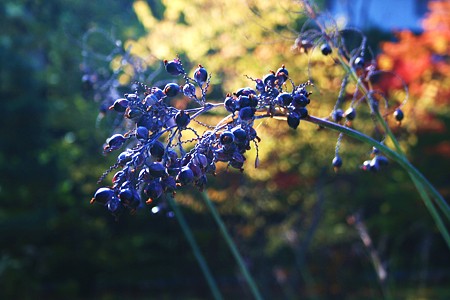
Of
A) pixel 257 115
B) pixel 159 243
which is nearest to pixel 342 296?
pixel 159 243

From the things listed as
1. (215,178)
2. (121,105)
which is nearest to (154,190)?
(121,105)

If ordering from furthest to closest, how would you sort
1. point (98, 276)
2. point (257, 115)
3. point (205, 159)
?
point (98, 276)
point (257, 115)
point (205, 159)

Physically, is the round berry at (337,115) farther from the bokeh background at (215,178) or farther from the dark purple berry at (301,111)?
the bokeh background at (215,178)

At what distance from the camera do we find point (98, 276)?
12344 mm

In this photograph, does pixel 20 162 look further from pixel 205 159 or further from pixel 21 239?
pixel 205 159

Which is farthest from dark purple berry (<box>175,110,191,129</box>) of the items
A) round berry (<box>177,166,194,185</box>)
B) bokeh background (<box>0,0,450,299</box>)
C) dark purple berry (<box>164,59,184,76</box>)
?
bokeh background (<box>0,0,450,299</box>)

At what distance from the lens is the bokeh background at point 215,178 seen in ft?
25.0

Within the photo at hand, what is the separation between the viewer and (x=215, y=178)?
893 centimetres

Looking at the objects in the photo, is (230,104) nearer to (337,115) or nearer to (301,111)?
(301,111)

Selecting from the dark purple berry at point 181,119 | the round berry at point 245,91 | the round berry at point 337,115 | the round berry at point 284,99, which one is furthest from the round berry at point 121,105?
the round berry at point 337,115

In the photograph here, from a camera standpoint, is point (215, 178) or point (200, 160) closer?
point (200, 160)

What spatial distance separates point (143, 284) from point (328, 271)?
4405 millimetres

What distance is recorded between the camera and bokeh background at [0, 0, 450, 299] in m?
7.63

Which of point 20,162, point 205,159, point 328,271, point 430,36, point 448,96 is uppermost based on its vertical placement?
point 20,162
